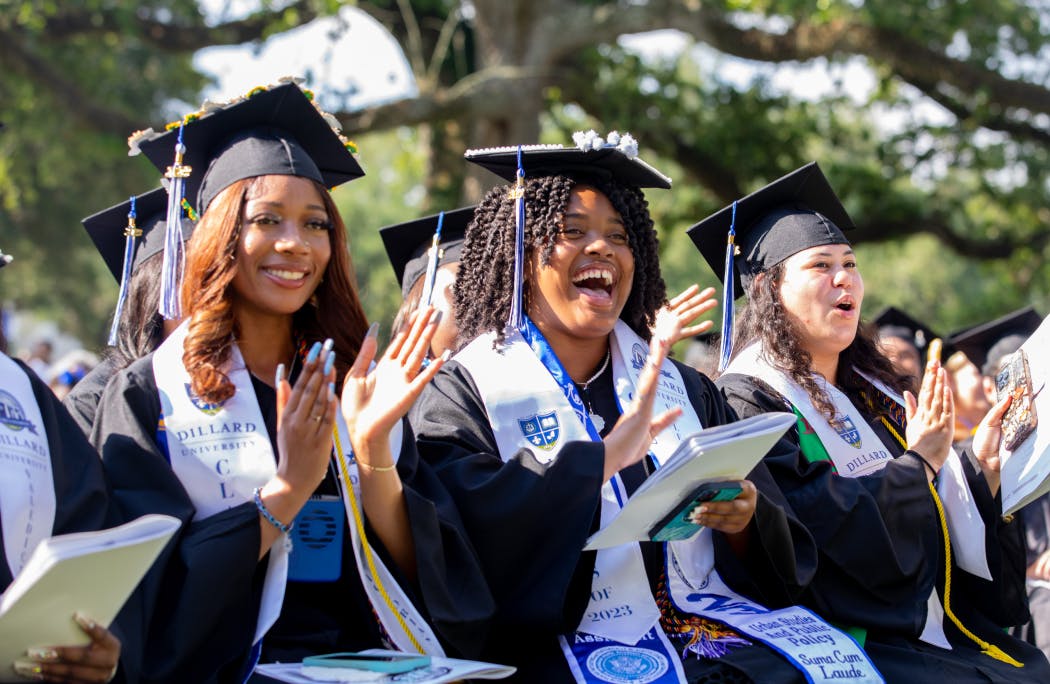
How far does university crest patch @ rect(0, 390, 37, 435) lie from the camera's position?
118 inches

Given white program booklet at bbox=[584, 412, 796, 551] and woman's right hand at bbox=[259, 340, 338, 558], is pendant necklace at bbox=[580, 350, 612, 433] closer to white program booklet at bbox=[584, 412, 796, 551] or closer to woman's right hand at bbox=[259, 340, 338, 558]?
white program booklet at bbox=[584, 412, 796, 551]

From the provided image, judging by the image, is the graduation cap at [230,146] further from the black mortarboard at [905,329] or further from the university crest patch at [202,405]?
the black mortarboard at [905,329]

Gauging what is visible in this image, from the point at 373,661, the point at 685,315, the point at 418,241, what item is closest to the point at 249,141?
the point at 685,315

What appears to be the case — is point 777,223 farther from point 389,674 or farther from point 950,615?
point 389,674

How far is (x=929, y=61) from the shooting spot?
1111 centimetres

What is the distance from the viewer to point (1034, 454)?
4016 mm

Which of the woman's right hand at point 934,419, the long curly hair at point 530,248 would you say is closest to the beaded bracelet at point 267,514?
the long curly hair at point 530,248

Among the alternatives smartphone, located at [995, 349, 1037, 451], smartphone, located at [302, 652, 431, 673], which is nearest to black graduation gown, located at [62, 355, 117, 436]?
smartphone, located at [302, 652, 431, 673]

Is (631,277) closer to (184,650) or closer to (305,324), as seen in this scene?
(305,324)

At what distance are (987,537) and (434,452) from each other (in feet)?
7.22

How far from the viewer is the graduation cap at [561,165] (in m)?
4.04

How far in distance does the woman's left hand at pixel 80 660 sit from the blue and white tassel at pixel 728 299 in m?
2.74

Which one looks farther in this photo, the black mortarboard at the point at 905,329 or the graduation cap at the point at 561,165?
the black mortarboard at the point at 905,329

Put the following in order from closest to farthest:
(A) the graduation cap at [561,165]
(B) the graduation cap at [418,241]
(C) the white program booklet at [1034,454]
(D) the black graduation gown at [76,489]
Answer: (D) the black graduation gown at [76,489]
(C) the white program booklet at [1034,454]
(A) the graduation cap at [561,165]
(B) the graduation cap at [418,241]
